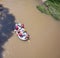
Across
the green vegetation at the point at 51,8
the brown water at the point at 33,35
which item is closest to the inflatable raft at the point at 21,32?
the brown water at the point at 33,35

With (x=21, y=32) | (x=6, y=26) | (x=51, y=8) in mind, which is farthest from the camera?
(x=51, y=8)

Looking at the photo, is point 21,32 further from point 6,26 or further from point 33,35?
point 6,26

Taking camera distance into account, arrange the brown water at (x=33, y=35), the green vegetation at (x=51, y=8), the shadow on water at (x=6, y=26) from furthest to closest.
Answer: the green vegetation at (x=51, y=8) < the shadow on water at (x=6, y=26) < the brown water at (x=33, y=35)

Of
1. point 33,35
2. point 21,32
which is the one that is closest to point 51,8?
point 33,35

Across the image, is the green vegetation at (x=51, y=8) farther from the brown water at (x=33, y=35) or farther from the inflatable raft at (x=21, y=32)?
the inflatable raft at (x=21, y=32)

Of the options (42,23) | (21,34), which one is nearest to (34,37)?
(21,34)

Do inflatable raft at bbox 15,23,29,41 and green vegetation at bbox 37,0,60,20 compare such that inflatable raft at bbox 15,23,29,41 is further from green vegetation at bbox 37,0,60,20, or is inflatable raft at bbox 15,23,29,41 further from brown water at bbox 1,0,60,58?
green vegetation at bbox 37,0,60,20
